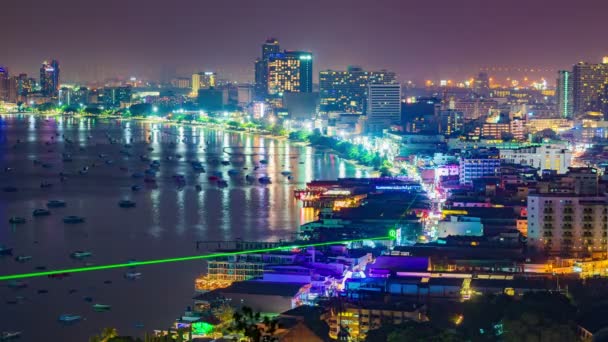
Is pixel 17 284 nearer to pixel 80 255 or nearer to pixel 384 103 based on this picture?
pixel 80 255

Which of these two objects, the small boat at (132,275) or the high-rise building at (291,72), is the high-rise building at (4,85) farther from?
the small boat at (132,275)

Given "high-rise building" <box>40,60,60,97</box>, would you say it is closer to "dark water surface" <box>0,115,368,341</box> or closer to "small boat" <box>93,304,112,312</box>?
"dark water surface" <box>0,115,368,341</box>

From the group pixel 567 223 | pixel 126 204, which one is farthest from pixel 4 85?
pixel 567 223

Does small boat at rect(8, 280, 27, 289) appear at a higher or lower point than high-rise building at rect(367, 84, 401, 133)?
lower

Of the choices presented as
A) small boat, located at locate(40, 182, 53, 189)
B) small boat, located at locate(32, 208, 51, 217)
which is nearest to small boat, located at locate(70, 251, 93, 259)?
small boat, located at locate(32, 208, 51, 217)

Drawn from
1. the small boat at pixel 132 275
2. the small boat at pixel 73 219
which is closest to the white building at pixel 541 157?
the small boat at pixel 73 219

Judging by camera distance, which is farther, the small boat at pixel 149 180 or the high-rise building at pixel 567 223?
the small boat at pixel 149 180
